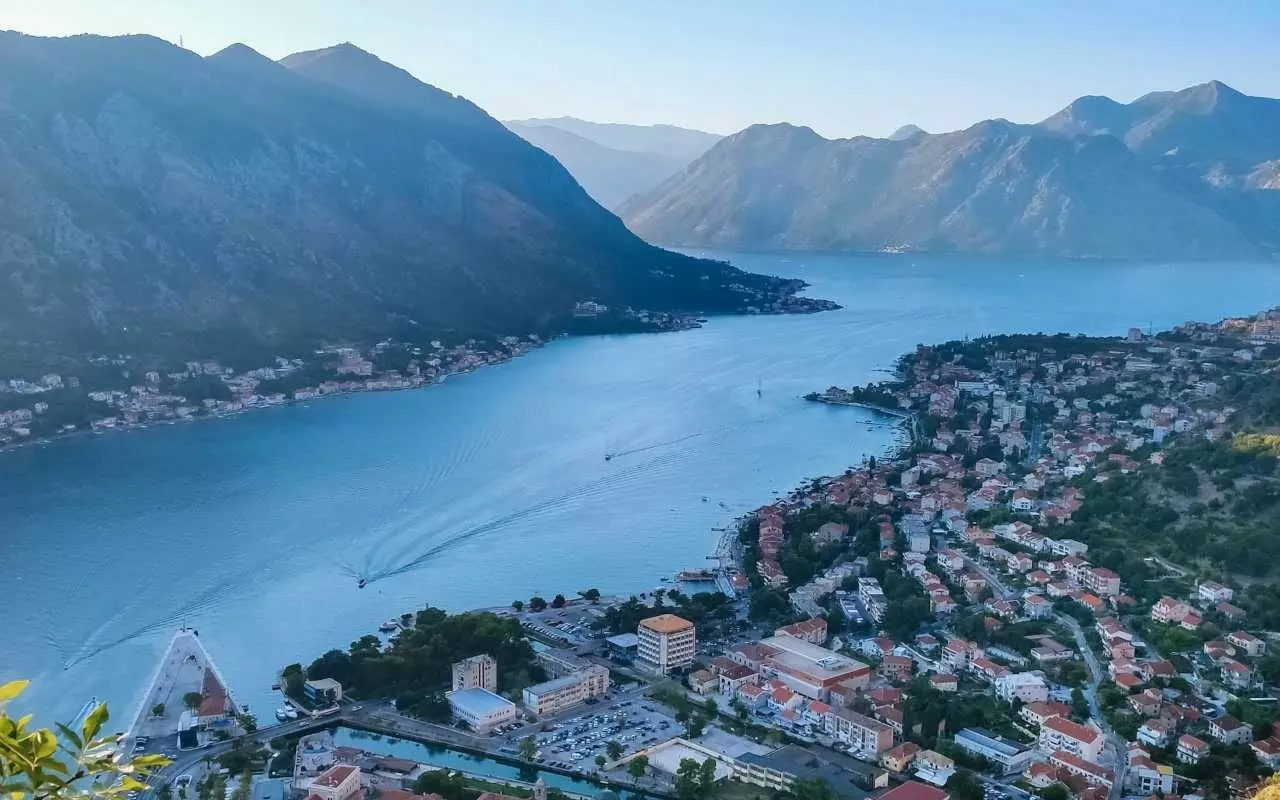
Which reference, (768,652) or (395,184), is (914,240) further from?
(768,652)


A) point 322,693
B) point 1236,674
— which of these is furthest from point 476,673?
point 1236,674

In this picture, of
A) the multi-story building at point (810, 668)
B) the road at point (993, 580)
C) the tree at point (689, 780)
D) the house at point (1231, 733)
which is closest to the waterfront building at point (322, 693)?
the tree at point (689, 780)

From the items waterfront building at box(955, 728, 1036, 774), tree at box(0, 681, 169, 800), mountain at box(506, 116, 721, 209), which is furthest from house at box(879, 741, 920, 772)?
mountain at box(506, 116, 721, 209)

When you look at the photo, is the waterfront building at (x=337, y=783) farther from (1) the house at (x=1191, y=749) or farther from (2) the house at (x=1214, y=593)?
(2) the house at (x=1214, y=593)

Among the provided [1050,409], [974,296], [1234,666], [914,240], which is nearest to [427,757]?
[1234,666]

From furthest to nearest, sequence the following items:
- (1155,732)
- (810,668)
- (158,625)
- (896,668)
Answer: (158,625), (896,668), (810,668), (1155,732)

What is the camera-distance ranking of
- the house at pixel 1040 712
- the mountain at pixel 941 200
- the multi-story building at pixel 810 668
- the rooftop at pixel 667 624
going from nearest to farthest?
the house at pixel 1040 712
the multi-story building at pixel 810 668
the rooftop at pixel 667 624
the mountain at pixel 941 200

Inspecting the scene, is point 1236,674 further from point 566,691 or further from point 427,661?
point 427,661
